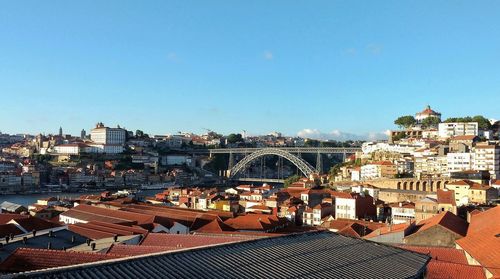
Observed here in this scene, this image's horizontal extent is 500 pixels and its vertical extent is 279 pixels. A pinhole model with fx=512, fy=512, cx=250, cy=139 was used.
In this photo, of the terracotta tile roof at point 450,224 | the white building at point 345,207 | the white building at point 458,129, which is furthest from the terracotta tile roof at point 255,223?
the white building at point 458,129

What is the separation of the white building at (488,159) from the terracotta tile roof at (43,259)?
37423 millimetres

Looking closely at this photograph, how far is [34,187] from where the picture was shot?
63.9 metres

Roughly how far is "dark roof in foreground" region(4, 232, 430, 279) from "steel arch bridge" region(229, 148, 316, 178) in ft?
177

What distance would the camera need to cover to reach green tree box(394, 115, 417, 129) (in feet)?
212

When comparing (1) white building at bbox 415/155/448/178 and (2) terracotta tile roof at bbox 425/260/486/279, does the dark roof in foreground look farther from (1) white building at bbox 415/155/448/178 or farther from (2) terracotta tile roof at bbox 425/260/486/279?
(1) white building at bbox 415/155/448/178

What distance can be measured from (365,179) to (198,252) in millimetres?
39739

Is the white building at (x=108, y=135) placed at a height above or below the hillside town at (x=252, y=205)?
above

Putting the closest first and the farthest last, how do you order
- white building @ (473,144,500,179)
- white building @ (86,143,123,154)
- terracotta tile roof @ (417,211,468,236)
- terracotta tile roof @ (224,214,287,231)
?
1. terracotta tile roof @ (417,211,468,236)
2. terracotta tile roof @ (224,214,287,231)
3. white building @ (473,144,500,179)
4. white building @ (86,143,123,154)

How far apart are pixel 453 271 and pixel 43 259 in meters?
7.73

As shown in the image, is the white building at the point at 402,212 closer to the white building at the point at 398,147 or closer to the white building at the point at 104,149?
the white building at the point at 398,147

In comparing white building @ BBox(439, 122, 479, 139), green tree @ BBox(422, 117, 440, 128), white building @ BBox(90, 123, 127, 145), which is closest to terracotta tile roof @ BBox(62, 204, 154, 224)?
white building @ BBox(439, 122, 479, 139)

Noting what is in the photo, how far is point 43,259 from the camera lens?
8172 millimetres

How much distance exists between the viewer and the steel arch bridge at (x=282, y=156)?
63.6 m

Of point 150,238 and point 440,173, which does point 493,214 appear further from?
point 440,173
